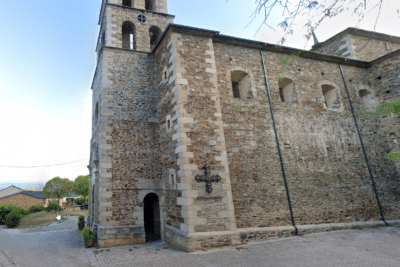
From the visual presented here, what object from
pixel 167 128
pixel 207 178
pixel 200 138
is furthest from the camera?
pixel 167 128

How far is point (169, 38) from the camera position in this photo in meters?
9.33

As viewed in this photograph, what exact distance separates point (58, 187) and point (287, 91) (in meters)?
30.7

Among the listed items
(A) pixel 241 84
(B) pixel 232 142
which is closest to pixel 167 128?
(B) pixel 232 142

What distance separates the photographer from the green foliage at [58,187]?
30.3 meters

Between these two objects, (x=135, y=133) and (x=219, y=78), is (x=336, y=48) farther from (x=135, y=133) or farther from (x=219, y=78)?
(x=135, y=133)

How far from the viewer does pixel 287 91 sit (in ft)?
36.0

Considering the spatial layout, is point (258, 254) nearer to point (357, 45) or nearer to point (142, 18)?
point (142, 18)

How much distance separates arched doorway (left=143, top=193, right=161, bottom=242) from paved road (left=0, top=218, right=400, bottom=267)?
197 centimetres

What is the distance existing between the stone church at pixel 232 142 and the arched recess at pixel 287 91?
6cm

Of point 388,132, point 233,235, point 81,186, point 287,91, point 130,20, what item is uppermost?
point 130,20

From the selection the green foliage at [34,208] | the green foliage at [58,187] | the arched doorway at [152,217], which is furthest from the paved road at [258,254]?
the green foliage at [58,187]

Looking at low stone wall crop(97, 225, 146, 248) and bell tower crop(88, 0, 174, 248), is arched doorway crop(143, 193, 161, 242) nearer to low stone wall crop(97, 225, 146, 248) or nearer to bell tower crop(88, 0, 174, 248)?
bell tower crop(88, 0, 174, 248)

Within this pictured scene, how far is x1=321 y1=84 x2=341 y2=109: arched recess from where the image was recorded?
37.4ft

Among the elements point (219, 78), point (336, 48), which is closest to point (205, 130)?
point (219, 78)
